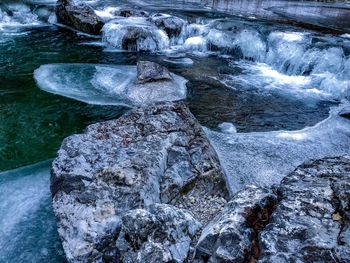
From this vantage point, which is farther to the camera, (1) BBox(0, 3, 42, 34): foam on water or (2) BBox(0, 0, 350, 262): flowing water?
(1) BBox(0, 3, 42, 34): foam on water

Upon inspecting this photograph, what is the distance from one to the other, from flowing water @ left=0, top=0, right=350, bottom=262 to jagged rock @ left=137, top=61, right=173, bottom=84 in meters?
0.50

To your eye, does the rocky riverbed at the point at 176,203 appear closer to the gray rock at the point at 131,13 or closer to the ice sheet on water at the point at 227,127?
the ice sheet on water at the point at 227,127

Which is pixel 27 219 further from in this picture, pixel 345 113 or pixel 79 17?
pixel 79 17

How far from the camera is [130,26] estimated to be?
49.3ft

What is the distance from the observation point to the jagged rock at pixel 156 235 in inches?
119

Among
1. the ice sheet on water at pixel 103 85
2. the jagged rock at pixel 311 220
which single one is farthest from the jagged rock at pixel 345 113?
the jagged rock at pixel 311 220

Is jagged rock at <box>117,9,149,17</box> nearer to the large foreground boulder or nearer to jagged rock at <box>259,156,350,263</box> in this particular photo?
jagged rock at <box>259,156,350,263</box>

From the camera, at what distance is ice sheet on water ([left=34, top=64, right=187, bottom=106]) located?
887 centimetres

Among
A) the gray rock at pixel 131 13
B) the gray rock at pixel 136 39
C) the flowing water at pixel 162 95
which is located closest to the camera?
the flowing water at pixel 162 95

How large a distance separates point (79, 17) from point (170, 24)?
438 centimetres

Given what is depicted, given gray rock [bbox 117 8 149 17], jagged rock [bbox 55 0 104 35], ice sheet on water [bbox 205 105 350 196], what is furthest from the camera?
gray rock [bbox 117 8 149 17]

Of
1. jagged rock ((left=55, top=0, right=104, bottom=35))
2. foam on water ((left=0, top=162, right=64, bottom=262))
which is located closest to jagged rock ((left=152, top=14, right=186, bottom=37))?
jagged rock ((left=55, top=0, right=104, bottom=35))

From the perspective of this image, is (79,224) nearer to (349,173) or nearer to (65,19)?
(349,173)

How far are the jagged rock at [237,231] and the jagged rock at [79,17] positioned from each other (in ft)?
47.1
